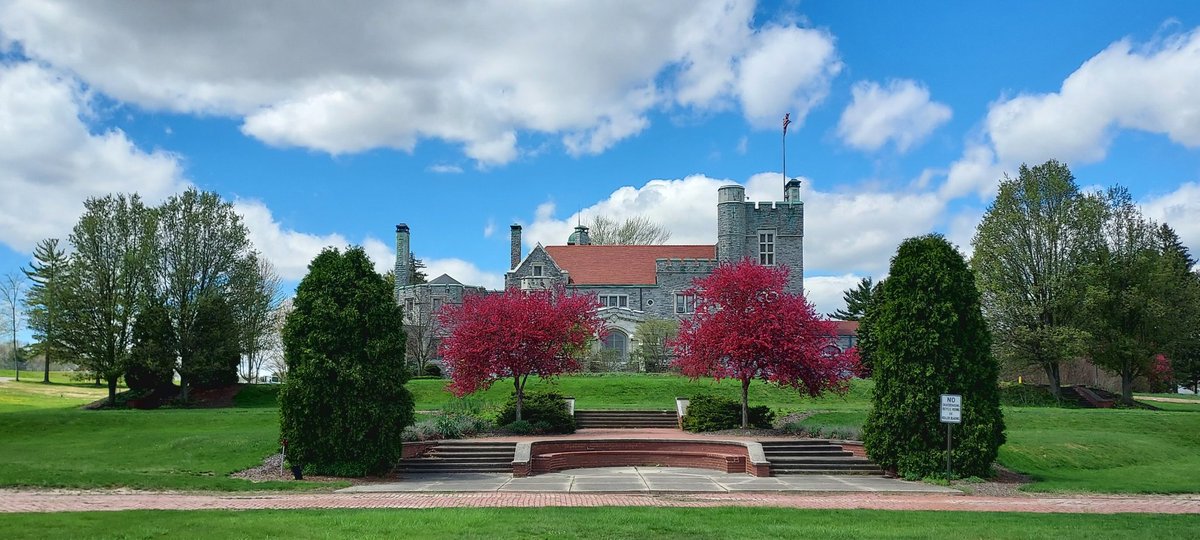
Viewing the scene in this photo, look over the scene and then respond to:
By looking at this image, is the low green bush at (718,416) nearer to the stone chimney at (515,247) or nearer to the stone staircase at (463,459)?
the stone staircase at (463,459)

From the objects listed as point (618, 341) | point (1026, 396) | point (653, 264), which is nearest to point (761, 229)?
point (653, 264)

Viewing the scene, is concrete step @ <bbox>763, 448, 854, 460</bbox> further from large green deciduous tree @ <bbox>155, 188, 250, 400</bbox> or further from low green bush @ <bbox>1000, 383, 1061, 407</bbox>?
large green deciduous tree @ <bbox>155, 188, 250, 400</bbox>

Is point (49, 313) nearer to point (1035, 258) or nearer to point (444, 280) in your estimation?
point (444, 280)

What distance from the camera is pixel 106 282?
143 feet

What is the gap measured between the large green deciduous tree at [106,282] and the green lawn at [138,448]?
13.6m

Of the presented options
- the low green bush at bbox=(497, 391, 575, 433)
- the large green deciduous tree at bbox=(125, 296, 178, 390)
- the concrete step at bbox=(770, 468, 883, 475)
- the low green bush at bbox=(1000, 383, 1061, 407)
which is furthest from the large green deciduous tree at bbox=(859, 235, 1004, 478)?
the large green deciduous tree at bbox=(125, 296, 178, 390)

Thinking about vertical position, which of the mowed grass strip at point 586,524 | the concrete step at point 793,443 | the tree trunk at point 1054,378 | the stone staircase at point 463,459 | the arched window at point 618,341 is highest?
the arched window at point 618,341

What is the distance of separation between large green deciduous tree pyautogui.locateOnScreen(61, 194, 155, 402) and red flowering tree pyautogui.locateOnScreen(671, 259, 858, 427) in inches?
1174

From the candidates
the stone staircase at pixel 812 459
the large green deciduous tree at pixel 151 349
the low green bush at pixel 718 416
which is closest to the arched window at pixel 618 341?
the large green deciduous tree at pixel 151 349

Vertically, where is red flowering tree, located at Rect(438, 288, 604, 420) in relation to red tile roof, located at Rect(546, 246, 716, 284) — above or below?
below

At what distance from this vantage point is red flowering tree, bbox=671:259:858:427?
25.7 metres

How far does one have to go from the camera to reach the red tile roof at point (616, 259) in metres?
60.1

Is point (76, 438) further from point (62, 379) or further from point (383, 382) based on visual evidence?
point (62, 379)

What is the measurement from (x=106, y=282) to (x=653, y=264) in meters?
33.8
